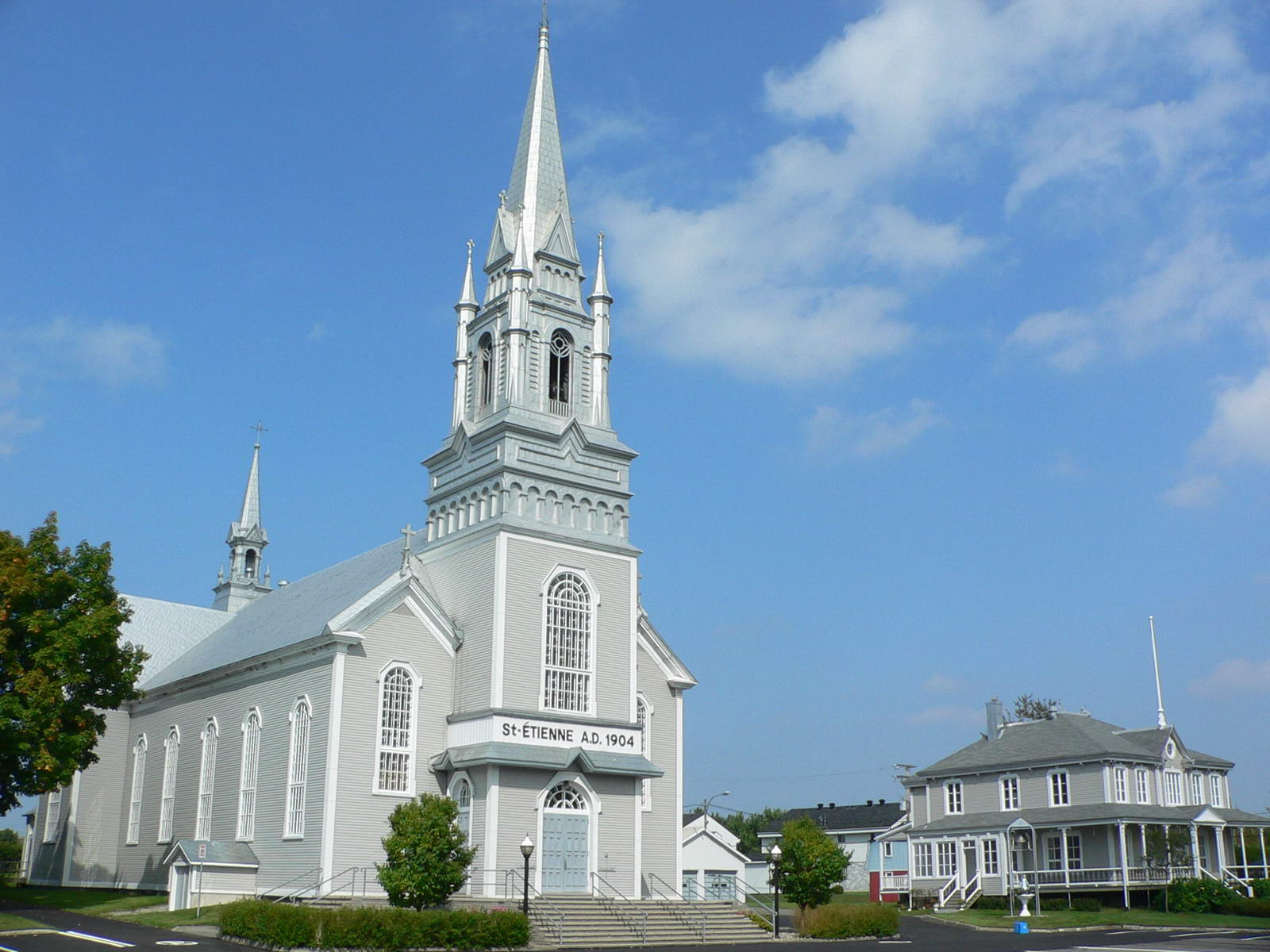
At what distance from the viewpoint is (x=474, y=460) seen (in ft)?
139

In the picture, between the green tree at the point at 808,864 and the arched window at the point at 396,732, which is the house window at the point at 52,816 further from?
the green tree at the point at 808,864

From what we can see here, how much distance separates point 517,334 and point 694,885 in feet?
71.5

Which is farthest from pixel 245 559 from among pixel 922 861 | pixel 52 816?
pixel 922 861

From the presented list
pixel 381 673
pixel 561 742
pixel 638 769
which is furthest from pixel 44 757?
pixel 638 769

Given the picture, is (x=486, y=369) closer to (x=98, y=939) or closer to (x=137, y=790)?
(x=98, y=939)

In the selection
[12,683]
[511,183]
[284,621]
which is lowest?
[12,683]

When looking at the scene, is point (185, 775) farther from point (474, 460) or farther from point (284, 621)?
point (474, 460)

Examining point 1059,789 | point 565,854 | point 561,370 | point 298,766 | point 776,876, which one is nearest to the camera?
point 565,854

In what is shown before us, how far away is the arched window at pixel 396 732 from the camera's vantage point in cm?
3838

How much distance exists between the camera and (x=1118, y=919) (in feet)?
153

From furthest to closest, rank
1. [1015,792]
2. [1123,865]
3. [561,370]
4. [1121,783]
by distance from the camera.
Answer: [1015,792]
[1121,783]
[1123,865]
[561,370]

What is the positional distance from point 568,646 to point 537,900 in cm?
833

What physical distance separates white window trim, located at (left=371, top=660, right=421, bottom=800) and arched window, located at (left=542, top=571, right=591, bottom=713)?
13.0 feet

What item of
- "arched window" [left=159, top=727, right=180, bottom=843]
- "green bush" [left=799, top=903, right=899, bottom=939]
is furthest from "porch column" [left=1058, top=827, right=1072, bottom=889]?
"arched window" [left=159, top=727, right=180, bottom=843]
